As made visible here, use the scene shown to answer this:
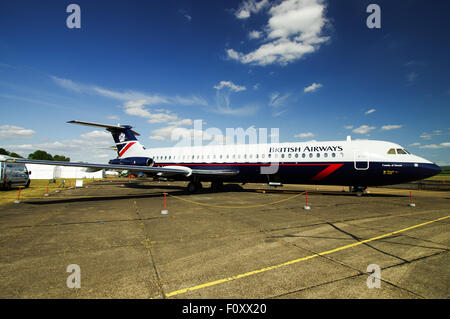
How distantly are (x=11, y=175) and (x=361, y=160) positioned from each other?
28169mm

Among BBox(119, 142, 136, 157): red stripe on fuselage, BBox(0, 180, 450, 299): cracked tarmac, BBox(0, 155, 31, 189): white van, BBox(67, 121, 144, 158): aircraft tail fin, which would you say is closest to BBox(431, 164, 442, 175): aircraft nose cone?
BBox(0, 180, 450, 299): cracked tarmac

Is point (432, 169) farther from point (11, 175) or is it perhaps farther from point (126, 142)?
point (11, 175)

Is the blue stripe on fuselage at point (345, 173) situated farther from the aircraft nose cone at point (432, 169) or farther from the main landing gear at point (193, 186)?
the main landing gear at point (193, 186)

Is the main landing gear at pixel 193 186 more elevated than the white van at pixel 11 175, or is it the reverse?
the white van at pixel 11 175

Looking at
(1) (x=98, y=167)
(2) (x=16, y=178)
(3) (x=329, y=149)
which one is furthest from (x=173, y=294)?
(2) (x=16, y=178)

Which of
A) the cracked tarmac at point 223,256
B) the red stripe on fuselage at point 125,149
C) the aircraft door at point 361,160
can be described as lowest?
the cracked tarmac at point 223,256

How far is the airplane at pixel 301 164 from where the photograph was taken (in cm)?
1281

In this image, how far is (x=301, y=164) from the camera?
1446 cm

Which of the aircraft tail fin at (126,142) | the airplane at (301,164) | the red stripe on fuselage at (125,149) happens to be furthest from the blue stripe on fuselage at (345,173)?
the red stripe on fuselage at (125,149)

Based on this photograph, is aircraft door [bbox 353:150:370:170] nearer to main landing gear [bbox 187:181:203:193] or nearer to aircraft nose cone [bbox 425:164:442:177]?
aircraft nose cone [bbox 425:164:442:177]

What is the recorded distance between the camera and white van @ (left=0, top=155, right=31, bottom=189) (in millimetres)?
17672

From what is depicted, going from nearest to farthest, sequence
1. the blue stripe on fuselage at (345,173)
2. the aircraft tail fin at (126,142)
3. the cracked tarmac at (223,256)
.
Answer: the cracked tarmac at (223,256), the blue stripe on fuselage at (345,173), the aircraft tail fin at (126,142)

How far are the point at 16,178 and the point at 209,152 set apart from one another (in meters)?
18.1
